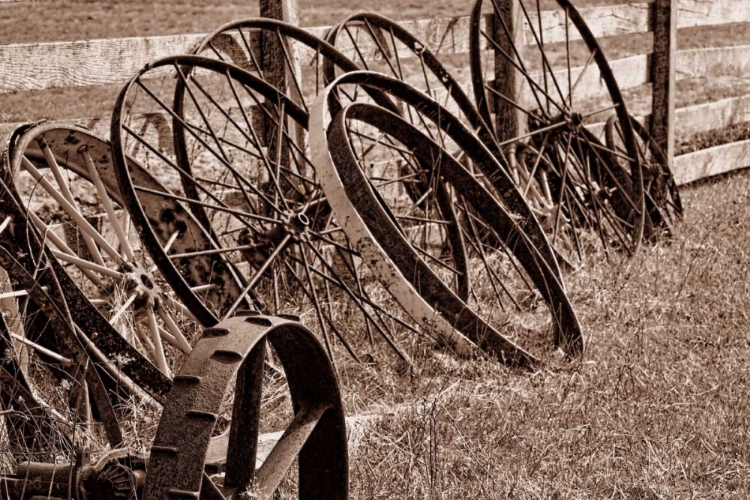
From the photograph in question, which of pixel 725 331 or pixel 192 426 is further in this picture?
pixel 725 331

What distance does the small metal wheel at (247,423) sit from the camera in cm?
214

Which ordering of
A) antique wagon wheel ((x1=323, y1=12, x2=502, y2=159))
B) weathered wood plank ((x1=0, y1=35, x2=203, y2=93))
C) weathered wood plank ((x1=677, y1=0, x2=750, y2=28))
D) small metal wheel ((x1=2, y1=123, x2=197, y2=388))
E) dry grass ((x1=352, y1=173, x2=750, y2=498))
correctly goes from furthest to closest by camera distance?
weathered wood plank ((x1=677, y1=0, x2=750, y2=28)) < antique wagon wheel ((x1=323, y1=12, x2=502, y2=159)) < weathered wood plank ((x1=0, y1=35, x2=203, y2=93)) < small metal wheel ((x1=2, y1=123, x2=197, y2=388)) < dry grass ((x1=352, y1=173, x2=750, y2=498))

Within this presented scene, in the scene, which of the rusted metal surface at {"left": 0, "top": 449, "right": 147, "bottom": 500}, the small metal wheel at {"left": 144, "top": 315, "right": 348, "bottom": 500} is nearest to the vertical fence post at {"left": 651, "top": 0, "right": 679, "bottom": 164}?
the small metal wheel at {"left": 144, "top": 315, "right": 348, "bottom": 500}

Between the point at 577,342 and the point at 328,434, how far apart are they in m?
1.69

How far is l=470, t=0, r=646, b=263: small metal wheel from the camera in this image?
18.5 feet

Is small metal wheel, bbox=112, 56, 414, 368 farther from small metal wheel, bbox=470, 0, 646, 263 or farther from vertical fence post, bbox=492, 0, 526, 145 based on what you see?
vertical fence post, bbox=492, 0, 526, 145

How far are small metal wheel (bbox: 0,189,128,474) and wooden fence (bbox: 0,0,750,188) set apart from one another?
1.38 meters

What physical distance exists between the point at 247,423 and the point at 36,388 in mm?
1053

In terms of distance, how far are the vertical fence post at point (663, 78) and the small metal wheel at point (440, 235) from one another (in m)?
2.21

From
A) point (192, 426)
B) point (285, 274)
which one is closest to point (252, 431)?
point (192, 426)

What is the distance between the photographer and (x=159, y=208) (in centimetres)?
405

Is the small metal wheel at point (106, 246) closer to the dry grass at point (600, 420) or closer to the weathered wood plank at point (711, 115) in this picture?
the dry grass at point (600, 420)

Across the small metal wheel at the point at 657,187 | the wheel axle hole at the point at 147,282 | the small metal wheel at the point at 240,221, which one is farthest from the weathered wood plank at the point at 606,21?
the wheel axle hole at the point at 147,282

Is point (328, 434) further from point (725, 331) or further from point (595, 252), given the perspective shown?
point (595, 252)
